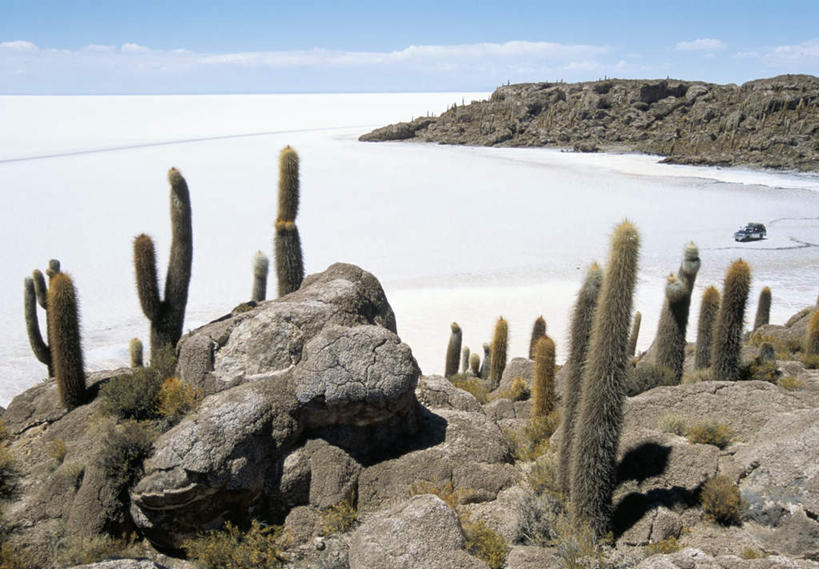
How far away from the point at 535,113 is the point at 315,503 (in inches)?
3282

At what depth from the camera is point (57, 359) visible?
797 centimetres

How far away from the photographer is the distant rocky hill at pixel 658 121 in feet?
197

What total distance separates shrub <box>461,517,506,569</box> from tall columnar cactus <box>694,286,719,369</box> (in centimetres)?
613

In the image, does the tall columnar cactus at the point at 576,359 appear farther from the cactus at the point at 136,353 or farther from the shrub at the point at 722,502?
the cactus at the point at 136,353

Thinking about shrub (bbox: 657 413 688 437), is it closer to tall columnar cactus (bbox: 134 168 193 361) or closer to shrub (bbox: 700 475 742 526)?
shrub (bbox: 700 475 742 526)

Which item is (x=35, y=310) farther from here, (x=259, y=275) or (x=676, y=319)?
(x=676, y=319)

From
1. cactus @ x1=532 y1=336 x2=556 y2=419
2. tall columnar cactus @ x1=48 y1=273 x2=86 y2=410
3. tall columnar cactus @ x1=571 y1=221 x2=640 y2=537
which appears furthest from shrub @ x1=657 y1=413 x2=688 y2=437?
tall columnar cactus @ x1=48 y1=273 x2=86 y2=410

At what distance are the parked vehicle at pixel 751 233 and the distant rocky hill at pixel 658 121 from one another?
28572mm

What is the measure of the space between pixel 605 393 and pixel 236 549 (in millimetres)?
3528

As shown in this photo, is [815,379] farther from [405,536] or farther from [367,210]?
[367,210]

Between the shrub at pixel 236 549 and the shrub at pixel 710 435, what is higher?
the shrub at pixel 710 435

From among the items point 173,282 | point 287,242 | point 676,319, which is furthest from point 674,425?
point 173,282

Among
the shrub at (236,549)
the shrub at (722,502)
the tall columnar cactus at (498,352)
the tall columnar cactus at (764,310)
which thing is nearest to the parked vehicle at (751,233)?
the tall columnar cactus at (764,310)

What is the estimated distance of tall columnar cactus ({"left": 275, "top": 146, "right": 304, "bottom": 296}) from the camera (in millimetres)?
10117
